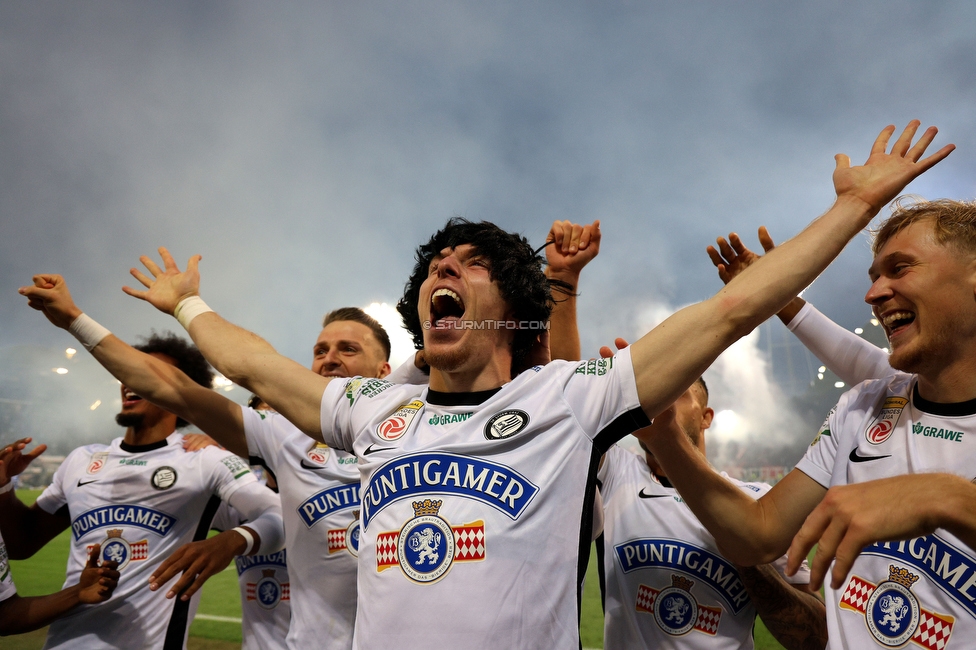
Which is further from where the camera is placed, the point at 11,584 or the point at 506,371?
the point at 11,584

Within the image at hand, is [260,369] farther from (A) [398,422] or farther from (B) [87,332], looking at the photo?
(B) [87,332]

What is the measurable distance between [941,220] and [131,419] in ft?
17.0

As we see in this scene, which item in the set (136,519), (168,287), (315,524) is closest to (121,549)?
(136,519)

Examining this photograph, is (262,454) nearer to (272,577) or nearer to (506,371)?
(272,577)

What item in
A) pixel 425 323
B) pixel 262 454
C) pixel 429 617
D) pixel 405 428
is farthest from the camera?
pixel 262 454

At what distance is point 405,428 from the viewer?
230cm

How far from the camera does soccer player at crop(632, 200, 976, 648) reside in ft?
6.61

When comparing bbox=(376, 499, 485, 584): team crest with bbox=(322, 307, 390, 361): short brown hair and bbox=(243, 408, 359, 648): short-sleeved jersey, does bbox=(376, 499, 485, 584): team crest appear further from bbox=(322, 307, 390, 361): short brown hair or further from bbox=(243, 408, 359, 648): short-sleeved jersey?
bbox=(322, 307, 390, 361): short brown hair

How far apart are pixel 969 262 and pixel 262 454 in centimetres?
349

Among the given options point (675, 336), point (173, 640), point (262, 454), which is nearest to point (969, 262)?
point (675, 336)

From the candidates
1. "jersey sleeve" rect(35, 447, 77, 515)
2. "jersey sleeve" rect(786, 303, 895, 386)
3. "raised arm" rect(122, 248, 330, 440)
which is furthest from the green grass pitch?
"raised arm" rect(122, 248, 330, 440)

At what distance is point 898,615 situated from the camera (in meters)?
2.04

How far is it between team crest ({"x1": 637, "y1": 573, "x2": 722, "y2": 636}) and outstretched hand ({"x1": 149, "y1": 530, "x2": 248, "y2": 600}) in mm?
2290

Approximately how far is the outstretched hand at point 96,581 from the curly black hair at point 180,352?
163cm
